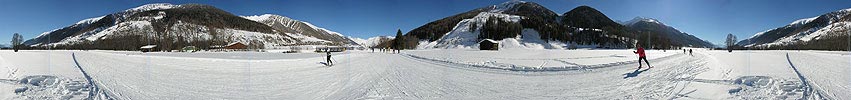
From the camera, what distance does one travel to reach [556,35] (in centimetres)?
15088

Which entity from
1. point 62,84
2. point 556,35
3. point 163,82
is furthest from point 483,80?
point 556,35

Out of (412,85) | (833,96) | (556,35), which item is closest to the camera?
(833,96)

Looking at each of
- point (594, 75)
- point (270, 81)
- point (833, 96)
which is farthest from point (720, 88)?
point (270, 81)

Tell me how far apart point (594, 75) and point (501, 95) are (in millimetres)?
4234

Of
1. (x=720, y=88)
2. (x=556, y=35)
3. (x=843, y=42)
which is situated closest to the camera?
(x=720, y=88)

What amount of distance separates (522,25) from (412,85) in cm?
16455

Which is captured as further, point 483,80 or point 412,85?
point 483,80

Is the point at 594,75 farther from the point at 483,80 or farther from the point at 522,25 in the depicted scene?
the point at 522,25

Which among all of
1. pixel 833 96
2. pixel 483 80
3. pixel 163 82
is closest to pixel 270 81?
pixel 163 82

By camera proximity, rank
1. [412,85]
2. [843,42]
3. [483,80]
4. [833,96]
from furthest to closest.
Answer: [843,42], [483,80], [412,85], [833,96]

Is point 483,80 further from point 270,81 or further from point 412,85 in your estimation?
point 270,81

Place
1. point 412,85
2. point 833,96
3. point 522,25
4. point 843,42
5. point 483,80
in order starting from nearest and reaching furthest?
point 833,96 < point 412,85 < point 483,80 < point 843,42 < point 522,25

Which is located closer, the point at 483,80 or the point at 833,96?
the point at 833,96

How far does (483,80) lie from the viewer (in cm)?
1098
